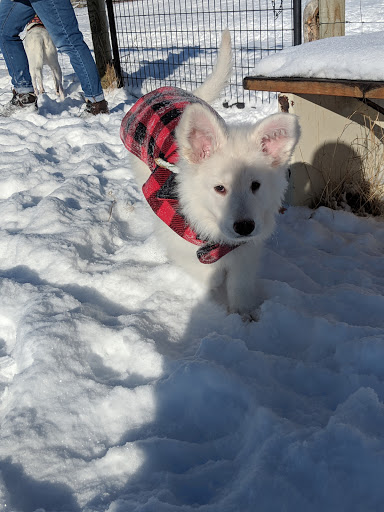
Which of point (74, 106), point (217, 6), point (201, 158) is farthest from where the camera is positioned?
point (217, 6)

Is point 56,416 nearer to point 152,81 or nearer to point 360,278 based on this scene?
point 360,278

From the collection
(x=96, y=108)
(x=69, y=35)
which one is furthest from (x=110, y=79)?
(x=69, y=35)

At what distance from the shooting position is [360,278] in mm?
2494

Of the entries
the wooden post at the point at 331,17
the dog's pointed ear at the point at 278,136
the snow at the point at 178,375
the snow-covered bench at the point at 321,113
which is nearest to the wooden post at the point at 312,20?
the wooden post at the point at 331,17

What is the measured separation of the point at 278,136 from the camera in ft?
6.95

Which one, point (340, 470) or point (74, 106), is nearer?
point (340, 470)

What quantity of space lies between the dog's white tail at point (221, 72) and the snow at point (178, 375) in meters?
1.00

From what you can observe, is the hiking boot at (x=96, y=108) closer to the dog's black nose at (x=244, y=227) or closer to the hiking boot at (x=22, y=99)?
the hiking boot at (x=22, y=99)

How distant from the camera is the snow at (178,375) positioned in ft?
4.28

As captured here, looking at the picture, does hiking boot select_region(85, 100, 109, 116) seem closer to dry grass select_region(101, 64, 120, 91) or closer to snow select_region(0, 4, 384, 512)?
dry grass select_region(101, 64, 120, 91)

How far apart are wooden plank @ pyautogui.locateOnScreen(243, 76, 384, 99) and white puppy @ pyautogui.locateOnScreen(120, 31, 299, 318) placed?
0.65 metres

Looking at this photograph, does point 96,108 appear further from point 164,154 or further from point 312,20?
point 164,154

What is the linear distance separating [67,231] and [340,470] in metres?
2.20

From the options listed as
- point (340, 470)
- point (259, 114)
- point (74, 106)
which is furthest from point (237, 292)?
point (74, 106)
